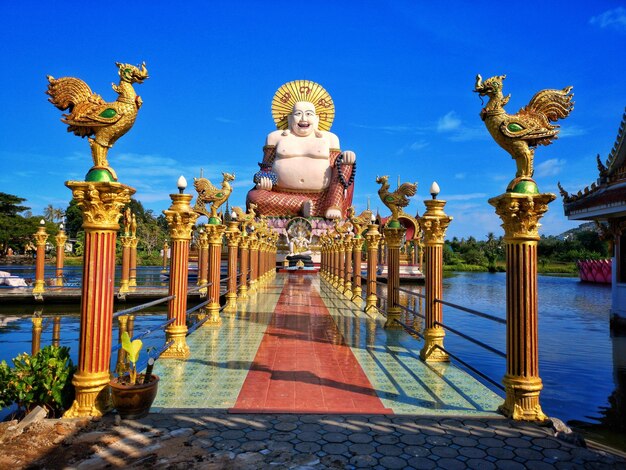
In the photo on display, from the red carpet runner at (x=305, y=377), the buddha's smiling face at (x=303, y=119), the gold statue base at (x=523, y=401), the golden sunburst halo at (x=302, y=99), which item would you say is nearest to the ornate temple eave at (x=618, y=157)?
the red carpet runner at (x=305, y=377)

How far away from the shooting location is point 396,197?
336 inches

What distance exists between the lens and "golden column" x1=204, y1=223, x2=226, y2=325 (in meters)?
9.17

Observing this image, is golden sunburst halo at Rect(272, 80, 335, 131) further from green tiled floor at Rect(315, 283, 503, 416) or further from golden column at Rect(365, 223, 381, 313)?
green tiled floor at Rect(315, 283, 503, 416)

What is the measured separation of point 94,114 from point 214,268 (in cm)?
554

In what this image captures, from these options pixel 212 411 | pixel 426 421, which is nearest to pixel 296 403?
pixel 212 411

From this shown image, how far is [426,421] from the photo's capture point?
3904 mm

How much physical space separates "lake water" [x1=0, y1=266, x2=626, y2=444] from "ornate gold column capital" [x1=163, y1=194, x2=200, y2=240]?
449 cm

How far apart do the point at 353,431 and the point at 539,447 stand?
4.59 feet

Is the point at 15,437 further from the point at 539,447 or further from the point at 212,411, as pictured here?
the point at 539,447

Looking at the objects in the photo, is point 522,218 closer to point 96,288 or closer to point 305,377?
point 305,377

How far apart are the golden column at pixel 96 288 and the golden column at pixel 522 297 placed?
→ 3.66 metres

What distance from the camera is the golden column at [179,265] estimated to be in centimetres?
636

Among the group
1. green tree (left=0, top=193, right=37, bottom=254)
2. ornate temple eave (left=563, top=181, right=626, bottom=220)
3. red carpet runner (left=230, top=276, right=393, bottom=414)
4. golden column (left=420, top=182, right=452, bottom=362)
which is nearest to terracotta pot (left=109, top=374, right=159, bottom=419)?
red carpet runner (left=230, top=276, right=393, bottom=414)


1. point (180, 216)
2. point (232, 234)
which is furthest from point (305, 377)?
point (232, 234)
